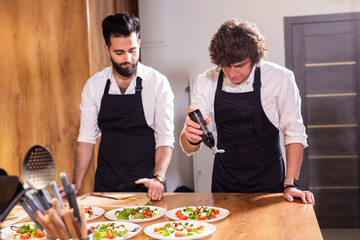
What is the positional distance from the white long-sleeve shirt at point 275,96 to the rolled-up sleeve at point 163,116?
159 millimetres

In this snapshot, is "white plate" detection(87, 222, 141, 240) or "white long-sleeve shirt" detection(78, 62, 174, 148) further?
"white long-sleeve shirt" detection(78, 62, 174, 148)

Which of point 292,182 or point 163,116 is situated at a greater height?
point 163,116

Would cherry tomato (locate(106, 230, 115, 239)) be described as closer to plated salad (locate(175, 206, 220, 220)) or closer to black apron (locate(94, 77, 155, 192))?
plated salad (locate(175, 206, 220, 220))

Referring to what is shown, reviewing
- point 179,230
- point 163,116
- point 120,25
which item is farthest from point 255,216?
point 120,25

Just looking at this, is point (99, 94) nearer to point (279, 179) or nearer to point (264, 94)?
point (264, 94)

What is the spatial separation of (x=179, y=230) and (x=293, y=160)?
846 mm

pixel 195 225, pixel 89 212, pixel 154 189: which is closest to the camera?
pixel 195 225

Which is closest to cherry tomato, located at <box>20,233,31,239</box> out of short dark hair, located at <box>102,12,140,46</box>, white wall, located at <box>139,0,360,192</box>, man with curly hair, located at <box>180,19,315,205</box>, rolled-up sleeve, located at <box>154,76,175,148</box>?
man with curly hair, located at <box>180,19,315,205</box>

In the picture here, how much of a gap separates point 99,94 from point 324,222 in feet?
10.4

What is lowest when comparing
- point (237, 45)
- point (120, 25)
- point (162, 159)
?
point (162, 159)

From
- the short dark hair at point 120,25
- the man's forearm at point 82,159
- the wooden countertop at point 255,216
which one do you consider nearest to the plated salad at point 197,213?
the wooden countertop at point 255,216

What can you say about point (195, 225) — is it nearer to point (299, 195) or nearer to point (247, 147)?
point (299, 195)

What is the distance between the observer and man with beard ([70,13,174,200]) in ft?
7.66

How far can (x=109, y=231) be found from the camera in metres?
1.42
